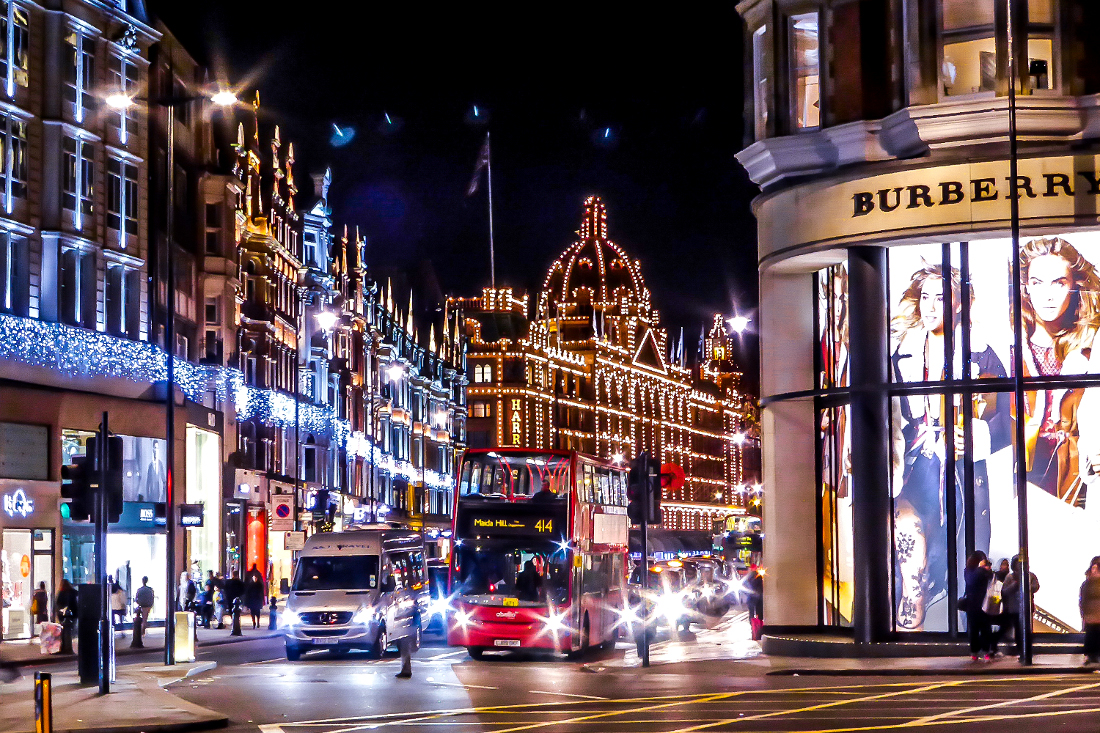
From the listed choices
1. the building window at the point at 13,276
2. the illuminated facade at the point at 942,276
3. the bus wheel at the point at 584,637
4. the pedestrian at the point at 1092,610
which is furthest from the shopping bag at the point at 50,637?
the pedestrian at the point at 1092,610

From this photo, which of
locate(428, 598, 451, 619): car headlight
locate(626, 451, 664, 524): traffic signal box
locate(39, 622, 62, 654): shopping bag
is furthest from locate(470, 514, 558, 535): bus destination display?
locate(428, 598, 451, 619): car headlight

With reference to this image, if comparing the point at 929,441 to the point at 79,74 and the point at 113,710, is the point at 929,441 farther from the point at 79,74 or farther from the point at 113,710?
the point at 79,74

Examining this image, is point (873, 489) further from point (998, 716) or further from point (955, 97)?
point (998, 716)

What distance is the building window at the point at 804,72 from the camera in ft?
106

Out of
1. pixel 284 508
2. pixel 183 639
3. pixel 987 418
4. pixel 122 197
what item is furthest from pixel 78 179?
pixel 987 418

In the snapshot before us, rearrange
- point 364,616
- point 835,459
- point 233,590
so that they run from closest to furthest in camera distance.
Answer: point 835,459 < point 364,616 < point 233,590

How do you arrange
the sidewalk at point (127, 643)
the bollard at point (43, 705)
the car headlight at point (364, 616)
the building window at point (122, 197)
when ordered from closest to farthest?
the bollard at point (43, 705), the car headlight at point (364, 616), the sidewalk at point (127, 643), the building window at point (122, 197)

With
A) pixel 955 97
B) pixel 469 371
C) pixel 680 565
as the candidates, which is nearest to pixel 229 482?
pixel 680 565

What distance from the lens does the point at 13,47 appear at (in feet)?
150

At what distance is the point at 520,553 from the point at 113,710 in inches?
568

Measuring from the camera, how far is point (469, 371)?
503ft

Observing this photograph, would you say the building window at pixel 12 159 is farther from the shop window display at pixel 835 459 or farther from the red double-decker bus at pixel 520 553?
the shop window display at pixel 835 459

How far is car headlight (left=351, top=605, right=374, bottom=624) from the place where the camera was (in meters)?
34.2

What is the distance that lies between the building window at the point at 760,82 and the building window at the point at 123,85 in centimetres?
2298
